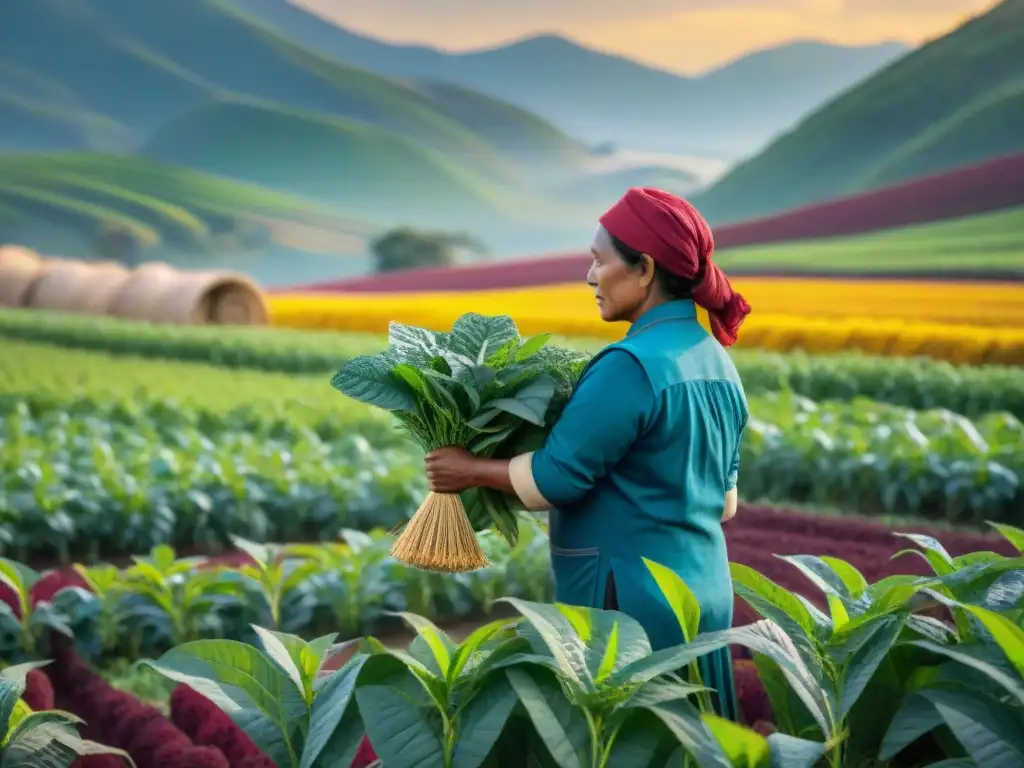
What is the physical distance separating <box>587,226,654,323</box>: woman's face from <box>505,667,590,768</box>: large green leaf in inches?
26.9

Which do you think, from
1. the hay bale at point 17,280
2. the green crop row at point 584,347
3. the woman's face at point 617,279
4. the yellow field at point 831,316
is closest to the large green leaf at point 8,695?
the woman's face at point 617,279

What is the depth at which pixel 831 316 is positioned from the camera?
14188mm

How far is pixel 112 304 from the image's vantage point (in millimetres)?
18812

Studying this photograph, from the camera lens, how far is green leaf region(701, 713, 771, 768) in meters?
1.68

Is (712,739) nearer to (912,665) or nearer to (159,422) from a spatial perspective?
(912,665)

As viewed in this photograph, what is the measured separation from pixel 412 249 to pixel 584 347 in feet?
44.2

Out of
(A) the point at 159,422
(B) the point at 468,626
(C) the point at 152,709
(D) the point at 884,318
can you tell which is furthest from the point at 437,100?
(C) the point at 152,709

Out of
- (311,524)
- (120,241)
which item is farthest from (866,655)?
(120,241)

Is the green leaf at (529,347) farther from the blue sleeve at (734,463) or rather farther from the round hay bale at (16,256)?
the round hay bale at (16,256)

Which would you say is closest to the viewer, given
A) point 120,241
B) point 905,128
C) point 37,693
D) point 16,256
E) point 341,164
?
point 37,693

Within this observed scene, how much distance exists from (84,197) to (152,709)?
24.7 m

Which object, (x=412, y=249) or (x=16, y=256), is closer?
(x=16, y=256)

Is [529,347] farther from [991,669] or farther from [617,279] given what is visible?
Answer: [991,669]

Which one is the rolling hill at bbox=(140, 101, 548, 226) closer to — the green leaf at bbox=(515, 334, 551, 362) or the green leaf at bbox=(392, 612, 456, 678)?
the green leaf at bbox=(515, 334, 551, 362)
